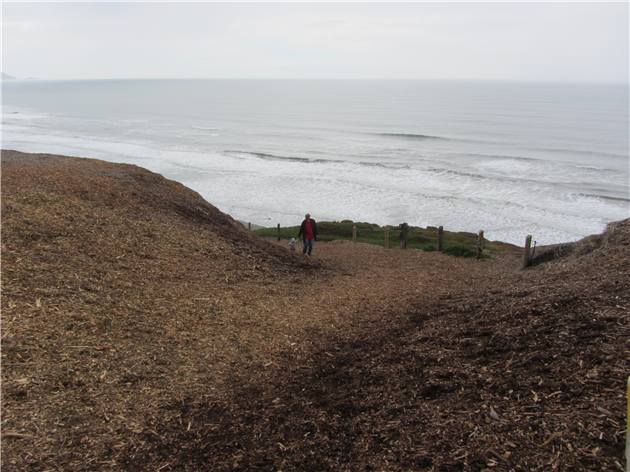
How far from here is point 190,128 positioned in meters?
75.6

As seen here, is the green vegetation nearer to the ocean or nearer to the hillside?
the ocean

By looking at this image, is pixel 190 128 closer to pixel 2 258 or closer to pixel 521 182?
pixel 521 182

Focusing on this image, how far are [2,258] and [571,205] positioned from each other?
34.0m

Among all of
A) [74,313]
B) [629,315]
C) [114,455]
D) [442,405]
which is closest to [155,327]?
[74,313]

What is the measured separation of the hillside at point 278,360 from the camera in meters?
4.31

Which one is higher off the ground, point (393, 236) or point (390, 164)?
point (390, 164)

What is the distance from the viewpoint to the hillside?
4.31 meters

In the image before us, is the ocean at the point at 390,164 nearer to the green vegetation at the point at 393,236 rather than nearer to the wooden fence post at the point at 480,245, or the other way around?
the green vegetation at the point at 393,236

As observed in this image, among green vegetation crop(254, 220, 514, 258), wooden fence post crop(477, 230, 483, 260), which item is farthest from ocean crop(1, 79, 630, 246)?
wooden fence post crop(477, 230, 483, 260)

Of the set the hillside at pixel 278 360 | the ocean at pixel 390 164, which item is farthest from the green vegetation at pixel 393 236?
the hillside at pixel 278 360

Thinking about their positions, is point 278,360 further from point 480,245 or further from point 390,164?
point 390,164

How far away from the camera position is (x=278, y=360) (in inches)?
256

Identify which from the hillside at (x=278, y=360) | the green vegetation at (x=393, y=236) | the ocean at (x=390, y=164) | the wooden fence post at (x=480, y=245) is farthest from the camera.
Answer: the ocean at (x=390, y=164)

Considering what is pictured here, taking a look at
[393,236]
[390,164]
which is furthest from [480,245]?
[390,164]
